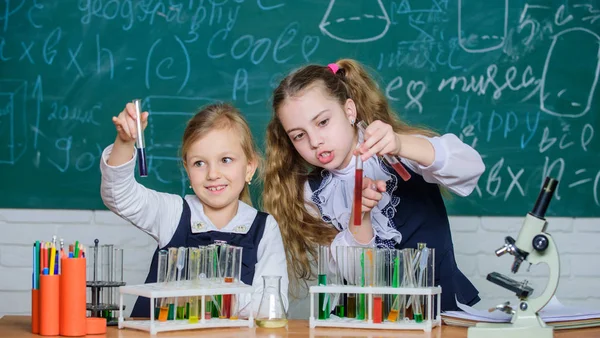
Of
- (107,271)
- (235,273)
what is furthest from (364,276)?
(107,271)

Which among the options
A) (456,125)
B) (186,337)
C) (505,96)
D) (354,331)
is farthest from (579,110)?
(186,337)

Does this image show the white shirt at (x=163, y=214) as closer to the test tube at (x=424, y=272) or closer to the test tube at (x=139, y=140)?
the test tube at (x=139, y=140)

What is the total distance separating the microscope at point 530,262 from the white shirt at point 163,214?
566mm

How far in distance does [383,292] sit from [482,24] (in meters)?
1.85

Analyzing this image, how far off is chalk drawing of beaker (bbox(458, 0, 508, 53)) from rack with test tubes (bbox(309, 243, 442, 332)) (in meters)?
1.70

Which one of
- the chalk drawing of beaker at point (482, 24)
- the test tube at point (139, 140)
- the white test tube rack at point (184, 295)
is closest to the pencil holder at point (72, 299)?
the white test tube rack at point (184, 295)

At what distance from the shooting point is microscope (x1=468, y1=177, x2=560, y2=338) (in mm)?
1536

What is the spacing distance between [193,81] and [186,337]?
1.76 m

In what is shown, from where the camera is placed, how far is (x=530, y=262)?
1.54m

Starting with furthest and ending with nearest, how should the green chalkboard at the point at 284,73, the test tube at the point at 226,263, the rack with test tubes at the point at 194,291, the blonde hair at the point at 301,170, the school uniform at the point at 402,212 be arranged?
1. the green chalkboard at the point at 284,73
2. the blonde hair at the point at 301,170
3. the school uniform at the point at 402,212
4. the test tube at the point at 226,263
5. the rack with test tubes at the point at 194,291

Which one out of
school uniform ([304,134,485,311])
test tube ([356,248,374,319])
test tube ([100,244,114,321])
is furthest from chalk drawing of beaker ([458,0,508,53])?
test tube ([100,244,114,321])

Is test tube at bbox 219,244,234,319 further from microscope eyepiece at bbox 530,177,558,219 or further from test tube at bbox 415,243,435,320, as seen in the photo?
microscope eyepiece at bbox 530,177,558,219

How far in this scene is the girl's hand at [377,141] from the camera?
1811 mm

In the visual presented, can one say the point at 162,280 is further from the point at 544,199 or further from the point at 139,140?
the point at 544,199
